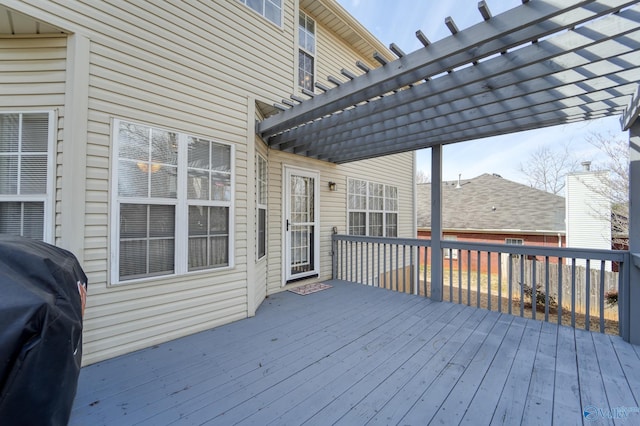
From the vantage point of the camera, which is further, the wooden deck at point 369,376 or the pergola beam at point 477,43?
the wooden deck at point 369,376

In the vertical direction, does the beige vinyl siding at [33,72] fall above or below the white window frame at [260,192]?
above

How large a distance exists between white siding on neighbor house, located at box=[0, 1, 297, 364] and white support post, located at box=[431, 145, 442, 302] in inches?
110

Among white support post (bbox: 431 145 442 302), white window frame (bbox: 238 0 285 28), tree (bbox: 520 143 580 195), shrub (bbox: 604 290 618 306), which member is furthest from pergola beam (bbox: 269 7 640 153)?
tree (bbox: 520 143 580 195)

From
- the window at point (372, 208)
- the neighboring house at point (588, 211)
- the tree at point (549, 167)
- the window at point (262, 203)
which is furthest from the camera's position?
the tree at point (549, 167)

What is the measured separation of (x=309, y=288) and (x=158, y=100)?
12.0ft

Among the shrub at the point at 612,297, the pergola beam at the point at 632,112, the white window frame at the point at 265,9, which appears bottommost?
the shrub at the point at 612,297

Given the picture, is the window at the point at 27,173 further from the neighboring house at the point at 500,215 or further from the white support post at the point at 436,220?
the neighboring house at the point at 500,215

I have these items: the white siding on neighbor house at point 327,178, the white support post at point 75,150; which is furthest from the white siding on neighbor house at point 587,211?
the white support post at point 75,150

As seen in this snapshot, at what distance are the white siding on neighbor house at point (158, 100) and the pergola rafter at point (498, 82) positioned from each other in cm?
83

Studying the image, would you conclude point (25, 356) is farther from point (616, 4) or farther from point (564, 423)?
point (616, 4)

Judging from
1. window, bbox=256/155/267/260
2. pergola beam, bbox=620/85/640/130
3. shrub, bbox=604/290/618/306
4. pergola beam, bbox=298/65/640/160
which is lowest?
shrub, bbox=604/290/618/306

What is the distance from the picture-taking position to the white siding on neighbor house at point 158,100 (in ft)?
8.08

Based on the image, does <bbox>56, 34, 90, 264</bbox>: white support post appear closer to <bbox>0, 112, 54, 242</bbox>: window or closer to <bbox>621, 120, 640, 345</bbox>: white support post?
<bbox>0, 112, 54, 242</bbox>: window

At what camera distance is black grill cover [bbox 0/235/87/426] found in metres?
0.97
